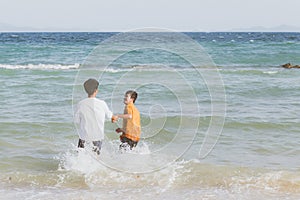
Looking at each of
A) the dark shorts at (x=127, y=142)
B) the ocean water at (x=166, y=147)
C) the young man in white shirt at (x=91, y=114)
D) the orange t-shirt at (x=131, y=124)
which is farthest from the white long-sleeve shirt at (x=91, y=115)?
the dark shorts at (x=127, y=142)

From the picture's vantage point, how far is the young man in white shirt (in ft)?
18.8

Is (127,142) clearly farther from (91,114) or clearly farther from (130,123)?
(91,114)

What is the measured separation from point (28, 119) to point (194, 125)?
323cm

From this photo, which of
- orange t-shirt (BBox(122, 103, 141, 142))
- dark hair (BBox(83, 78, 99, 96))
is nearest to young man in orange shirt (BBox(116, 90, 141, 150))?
orange t-shirt (BBox(122, 103, 141, 142))

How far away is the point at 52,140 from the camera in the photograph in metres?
8.09

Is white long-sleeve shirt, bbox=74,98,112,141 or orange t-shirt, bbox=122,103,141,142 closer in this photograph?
white long-sleeve shirt, bbox=74,98,112,141

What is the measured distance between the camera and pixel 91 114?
573 cm

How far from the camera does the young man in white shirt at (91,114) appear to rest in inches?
225

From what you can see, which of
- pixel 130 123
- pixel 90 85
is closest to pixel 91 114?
pixel 90 85

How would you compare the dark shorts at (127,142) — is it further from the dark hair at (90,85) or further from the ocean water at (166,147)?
the dark hair at (90,85)

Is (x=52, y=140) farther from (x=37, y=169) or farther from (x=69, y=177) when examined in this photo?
(x=69, y=177)

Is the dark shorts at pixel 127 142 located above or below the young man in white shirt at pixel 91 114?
below

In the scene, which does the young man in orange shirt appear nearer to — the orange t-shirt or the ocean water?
the orange t-shirt

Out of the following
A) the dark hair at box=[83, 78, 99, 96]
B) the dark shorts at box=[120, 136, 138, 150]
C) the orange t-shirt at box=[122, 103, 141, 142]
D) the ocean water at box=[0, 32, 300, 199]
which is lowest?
the ocean water at box=[0, 32, 300, 199]
